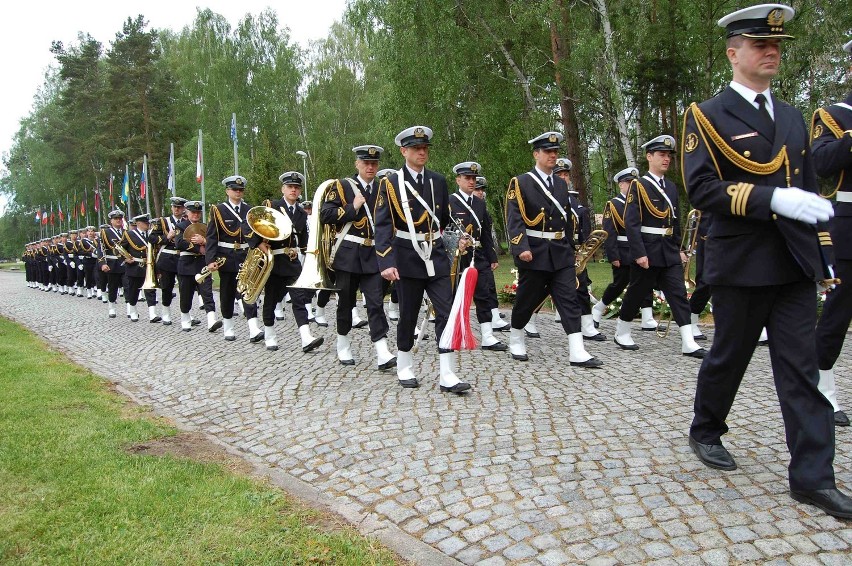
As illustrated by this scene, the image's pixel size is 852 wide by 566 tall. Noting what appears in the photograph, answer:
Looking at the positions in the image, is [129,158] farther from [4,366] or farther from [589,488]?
[589,488]

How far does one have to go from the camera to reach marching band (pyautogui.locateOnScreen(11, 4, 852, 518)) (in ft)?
12.0

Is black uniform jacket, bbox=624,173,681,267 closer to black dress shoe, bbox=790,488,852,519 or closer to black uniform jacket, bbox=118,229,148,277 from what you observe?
black dress shoe, bbox=790,488,852,519

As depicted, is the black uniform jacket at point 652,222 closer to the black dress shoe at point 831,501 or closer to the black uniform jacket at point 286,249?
the black uniform jacket at point 286,249

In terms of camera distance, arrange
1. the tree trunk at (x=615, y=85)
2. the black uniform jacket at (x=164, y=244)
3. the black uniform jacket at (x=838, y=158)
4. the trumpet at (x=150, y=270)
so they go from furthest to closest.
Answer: the tree trunk at (x=615, y=85) → the trumpet at (x=150, y=270) → the black uniform jacket at (x=164, y=244) → the black uniform jacket at (x=838, y=158)

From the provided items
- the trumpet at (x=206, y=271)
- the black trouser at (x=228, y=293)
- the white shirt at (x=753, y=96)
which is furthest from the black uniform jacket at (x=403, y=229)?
the trumpet at (x=206, y=271)

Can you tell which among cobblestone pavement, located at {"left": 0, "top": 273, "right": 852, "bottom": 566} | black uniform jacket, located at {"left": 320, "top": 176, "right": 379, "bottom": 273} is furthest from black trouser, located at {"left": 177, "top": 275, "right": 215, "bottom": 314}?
black uniform jacket, located at {"left": 320, "top": 176, "right": 379, "bottom": 273}

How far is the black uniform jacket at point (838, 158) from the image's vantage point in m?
4.51

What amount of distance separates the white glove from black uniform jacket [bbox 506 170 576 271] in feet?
13.0

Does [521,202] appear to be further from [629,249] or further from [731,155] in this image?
[731,155]

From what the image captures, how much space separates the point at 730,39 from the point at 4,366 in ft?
25.2

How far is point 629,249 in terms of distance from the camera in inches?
328

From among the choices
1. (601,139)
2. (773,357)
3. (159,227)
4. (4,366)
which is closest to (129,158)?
(601,139)

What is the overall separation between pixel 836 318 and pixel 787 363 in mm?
1380

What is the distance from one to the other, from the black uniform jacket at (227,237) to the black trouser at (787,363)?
24.9 ft
